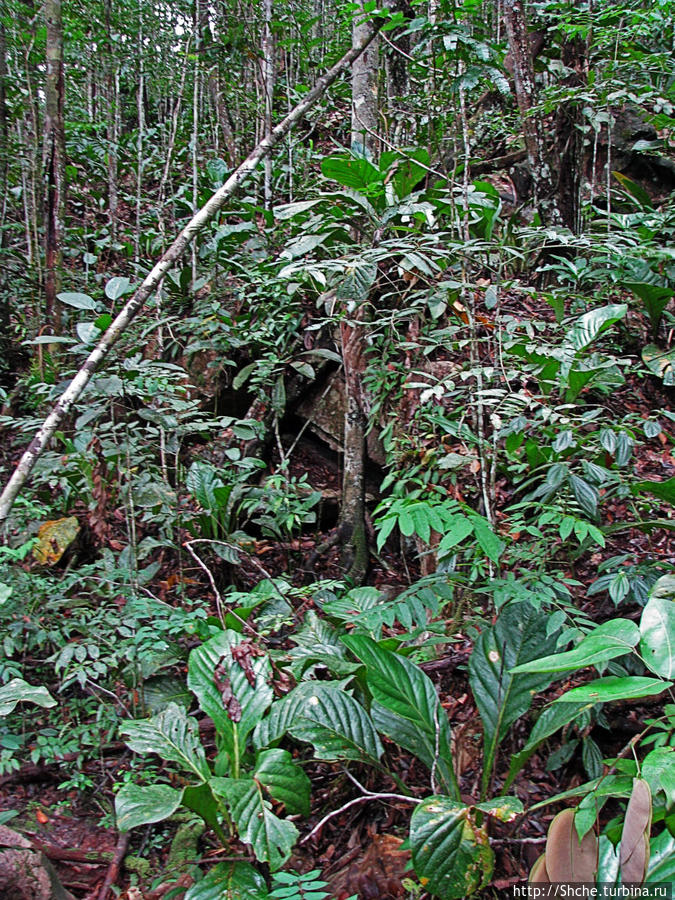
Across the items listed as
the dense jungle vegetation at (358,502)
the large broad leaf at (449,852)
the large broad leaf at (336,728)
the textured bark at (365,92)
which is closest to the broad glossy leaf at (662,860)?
the dense jungle vegetation at (358,502)

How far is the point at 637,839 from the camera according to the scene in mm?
1162

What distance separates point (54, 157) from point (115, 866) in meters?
3.85

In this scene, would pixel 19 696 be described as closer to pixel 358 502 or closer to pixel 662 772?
pixel 662 772

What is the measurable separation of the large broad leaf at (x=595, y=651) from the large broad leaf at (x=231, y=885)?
1092mm

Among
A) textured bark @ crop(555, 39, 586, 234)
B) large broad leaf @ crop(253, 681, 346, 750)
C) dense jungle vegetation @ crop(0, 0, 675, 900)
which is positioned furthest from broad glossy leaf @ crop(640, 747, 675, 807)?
textured bark @ crop(555, 39, 586, 234)

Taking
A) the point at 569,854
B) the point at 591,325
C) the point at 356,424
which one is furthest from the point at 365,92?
the point at 569,854

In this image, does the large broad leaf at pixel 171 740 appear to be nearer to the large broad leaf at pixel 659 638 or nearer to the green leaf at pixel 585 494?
the large broad leaf at pixel 659 638

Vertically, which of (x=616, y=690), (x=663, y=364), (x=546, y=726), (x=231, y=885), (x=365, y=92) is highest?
(x=365, y=92)

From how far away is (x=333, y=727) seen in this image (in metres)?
1.94

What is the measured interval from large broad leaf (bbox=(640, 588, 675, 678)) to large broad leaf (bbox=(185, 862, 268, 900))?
1254mm

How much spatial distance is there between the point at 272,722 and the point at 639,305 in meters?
3.69

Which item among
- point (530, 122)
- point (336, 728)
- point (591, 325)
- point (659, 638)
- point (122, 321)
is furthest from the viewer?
point (530, 122)

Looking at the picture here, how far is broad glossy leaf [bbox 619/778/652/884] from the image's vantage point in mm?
1155

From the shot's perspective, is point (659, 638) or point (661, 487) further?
point (661, 487)
